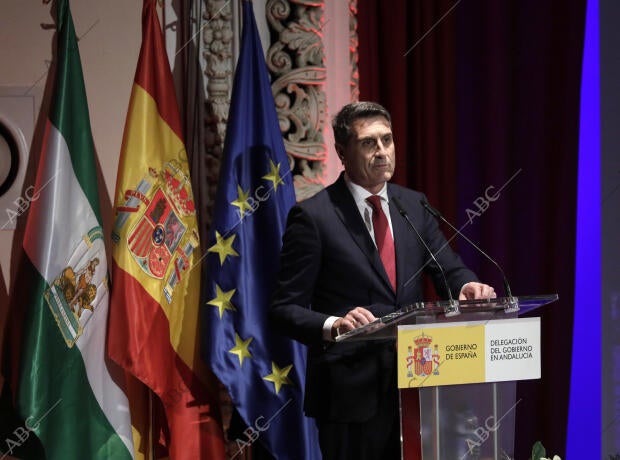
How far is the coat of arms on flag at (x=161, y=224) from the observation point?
3348 millimetres

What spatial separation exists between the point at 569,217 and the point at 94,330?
205 cm

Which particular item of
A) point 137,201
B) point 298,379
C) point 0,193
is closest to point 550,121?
point 298,379

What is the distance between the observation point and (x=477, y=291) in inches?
88.3

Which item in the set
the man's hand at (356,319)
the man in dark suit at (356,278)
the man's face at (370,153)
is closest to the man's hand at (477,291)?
the man in dark suit at (356,278)

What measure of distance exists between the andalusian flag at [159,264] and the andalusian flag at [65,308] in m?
0.11

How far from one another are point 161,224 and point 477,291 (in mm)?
1546

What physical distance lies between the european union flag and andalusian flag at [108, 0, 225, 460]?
126 mm

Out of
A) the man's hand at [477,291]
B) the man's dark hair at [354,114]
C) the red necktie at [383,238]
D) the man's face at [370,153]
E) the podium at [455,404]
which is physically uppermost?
the man's dark hair at [354,114]

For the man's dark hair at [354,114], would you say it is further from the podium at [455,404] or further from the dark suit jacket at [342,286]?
the podium at [455,404]

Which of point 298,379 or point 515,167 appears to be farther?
point 515,167

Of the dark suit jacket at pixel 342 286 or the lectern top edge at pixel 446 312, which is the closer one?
the lectern top edge at pixel 446 312

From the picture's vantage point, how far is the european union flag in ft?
11.1

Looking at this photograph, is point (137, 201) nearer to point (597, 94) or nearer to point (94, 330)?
point (94, 330)

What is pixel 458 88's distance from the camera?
12.8 feet
